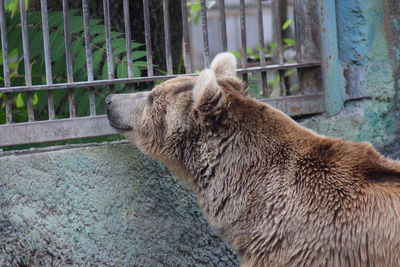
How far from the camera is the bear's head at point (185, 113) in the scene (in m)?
3.36

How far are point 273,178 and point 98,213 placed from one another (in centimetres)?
135

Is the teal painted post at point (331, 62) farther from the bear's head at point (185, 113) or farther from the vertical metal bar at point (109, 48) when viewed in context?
the vertical metal bar at point (109, 48)

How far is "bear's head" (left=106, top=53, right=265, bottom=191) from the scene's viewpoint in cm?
336

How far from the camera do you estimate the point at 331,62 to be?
457cm

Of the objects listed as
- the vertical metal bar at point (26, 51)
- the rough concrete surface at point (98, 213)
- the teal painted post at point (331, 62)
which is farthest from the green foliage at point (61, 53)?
the teal painted post at point (331, 62)

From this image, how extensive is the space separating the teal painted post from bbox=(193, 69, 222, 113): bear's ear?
1498mm

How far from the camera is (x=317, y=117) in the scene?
4.64 m

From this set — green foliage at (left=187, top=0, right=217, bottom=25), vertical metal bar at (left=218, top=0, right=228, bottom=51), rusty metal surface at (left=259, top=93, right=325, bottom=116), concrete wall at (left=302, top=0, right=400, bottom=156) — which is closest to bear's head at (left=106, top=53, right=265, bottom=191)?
vertical metal bar at (left=218, top=0, right=228, bottom=51)

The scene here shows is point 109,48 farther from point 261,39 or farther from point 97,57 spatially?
point 261,39

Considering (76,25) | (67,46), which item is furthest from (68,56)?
(76,25)

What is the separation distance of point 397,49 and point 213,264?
1.94 metres

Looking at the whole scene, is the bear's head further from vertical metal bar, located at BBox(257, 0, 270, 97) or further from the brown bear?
vertical metal bar, located at BBox(257, 0, 270, 97)

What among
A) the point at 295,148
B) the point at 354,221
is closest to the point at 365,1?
the point at 295,148

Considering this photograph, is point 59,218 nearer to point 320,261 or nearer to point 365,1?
point 320,261
